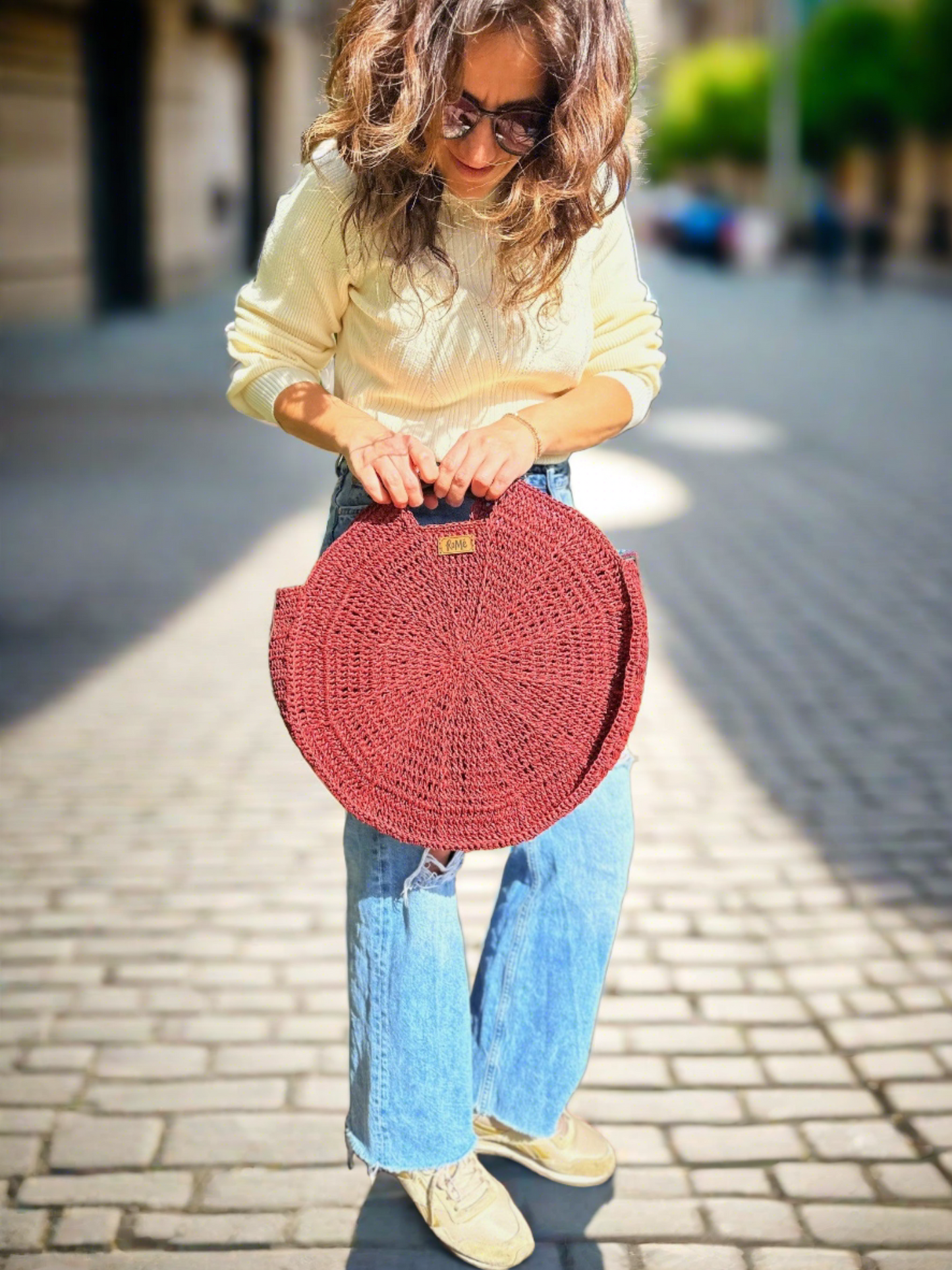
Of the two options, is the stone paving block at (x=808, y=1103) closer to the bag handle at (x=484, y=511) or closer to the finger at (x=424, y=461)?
the bag handle at (x=484, y=511)

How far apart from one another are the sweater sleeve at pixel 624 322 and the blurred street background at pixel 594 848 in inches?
8.0

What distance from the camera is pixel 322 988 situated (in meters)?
3.52

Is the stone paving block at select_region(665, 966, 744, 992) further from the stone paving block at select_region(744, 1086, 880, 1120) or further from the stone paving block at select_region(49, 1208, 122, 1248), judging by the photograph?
the stone paving block at select_region(49, 1208, 122, 1248)

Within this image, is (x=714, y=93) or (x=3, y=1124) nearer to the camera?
(x=3, y=1124)

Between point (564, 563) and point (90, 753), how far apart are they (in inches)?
125

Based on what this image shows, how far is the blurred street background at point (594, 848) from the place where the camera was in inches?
108

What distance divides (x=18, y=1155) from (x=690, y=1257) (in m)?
1.23

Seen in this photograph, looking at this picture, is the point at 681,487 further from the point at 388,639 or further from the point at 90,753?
the point at 388,639

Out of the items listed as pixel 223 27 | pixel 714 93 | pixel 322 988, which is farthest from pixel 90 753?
pixel 714 93

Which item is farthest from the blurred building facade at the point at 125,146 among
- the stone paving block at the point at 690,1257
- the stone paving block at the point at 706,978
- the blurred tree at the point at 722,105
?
the blurred tree at the point at 722,105

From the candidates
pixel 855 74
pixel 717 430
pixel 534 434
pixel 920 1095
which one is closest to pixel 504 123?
pixel 534 434

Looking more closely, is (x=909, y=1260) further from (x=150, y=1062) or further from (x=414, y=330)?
(x=414, y=330)

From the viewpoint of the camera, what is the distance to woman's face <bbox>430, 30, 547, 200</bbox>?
2068mm

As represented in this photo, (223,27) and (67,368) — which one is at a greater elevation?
(223,27)
